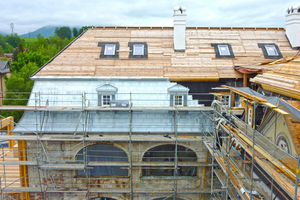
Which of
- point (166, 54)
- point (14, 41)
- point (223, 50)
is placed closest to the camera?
point (166, 54)

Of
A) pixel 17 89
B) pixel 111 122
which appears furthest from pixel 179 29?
pixel 17 89

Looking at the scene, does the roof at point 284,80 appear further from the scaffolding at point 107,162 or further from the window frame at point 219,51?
the window frame at point 219,51

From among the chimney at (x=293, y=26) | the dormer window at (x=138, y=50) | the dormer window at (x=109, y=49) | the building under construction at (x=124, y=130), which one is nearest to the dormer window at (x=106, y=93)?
the building under construction at (x=124, y=130)

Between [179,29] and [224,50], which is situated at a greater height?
[179,29]

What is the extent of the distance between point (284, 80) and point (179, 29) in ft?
32.1

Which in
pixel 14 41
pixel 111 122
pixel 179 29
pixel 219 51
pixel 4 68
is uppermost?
pixel 14 41

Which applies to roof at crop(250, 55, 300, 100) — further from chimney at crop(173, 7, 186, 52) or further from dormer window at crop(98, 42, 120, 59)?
dormer window at crop(98, 42, 120, 59)

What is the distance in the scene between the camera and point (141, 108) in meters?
15.1

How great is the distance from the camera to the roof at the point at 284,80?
33.7 feet

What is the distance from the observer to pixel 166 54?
62.3 feet

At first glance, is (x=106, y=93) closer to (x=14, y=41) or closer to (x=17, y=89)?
(x=17, y=89)

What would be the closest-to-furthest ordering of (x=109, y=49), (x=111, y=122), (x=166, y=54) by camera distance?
(x=111, y=122) < (x=166, y=54) < (x=109, y=49)

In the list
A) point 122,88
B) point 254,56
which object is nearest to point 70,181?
point 122,88

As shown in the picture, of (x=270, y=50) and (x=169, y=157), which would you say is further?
(x=270, y=50)
